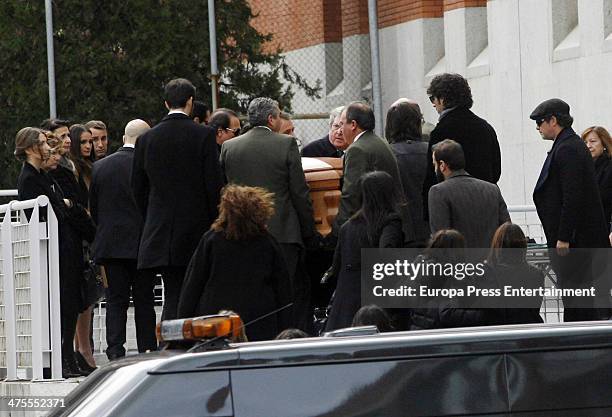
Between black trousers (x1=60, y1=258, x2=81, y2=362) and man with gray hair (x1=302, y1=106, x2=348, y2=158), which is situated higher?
man with gray hair (x1=302, y1=106, x2=348, y2=158)

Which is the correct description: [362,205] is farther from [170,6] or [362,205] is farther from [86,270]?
[170,6]

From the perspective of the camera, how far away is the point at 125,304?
11.0 meters

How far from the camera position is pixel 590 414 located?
186 inches

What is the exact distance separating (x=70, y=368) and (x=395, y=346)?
21.6ft

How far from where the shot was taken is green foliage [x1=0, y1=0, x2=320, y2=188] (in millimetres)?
24922

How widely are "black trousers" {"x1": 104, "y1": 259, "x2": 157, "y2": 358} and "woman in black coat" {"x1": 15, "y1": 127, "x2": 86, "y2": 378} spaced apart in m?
0.25

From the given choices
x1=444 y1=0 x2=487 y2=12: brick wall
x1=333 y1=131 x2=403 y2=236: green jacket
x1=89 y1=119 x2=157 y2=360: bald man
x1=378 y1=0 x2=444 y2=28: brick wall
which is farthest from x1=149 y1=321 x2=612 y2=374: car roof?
x1=378 y1=0 x2=444 y2=28: brick wall

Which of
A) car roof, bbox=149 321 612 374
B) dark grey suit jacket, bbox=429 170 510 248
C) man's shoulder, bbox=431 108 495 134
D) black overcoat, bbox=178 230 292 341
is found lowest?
car roof, bbox=149 321 612 374

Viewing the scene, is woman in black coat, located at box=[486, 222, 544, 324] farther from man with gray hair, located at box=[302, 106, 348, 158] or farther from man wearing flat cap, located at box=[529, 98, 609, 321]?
man with gray hair, located at box=[302, 106, 348, 158]

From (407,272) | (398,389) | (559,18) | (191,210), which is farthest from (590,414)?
(559,18)

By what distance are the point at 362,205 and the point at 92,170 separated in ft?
9.27

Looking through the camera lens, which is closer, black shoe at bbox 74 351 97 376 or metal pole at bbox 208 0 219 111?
black shoe at bbox 74 351 97 376

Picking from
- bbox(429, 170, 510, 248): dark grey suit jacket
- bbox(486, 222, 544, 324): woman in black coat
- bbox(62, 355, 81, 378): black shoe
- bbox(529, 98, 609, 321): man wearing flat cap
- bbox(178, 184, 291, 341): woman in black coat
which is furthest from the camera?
bbox(62, 355, 81, 378): black shoe

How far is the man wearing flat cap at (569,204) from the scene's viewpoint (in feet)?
33.5
